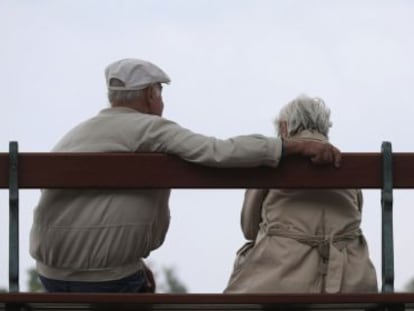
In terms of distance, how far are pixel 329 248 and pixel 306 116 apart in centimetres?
68

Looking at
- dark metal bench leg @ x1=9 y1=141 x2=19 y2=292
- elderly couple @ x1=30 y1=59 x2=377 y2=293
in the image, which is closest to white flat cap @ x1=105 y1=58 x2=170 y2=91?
elderly couple @ x1=30 y1=59 x2=377 y2=293

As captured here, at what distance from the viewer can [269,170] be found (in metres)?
7.99

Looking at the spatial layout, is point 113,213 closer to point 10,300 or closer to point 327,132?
point 10,300

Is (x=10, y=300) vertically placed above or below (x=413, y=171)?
below

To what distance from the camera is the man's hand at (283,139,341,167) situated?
7914 mm

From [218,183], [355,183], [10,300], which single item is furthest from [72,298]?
[355,183]

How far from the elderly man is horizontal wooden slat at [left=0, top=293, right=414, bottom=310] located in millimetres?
276

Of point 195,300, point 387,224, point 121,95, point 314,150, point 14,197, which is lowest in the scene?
point 195,300

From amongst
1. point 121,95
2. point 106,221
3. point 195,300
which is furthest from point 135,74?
point 195,300

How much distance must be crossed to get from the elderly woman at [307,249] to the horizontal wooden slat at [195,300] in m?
0.59

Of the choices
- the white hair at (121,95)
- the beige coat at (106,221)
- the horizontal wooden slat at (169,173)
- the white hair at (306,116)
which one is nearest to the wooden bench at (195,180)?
the horizontal wooden slat at (169,173)

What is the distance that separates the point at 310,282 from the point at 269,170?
0.80m

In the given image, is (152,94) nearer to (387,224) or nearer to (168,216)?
(168,216)

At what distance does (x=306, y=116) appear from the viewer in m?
8.88
